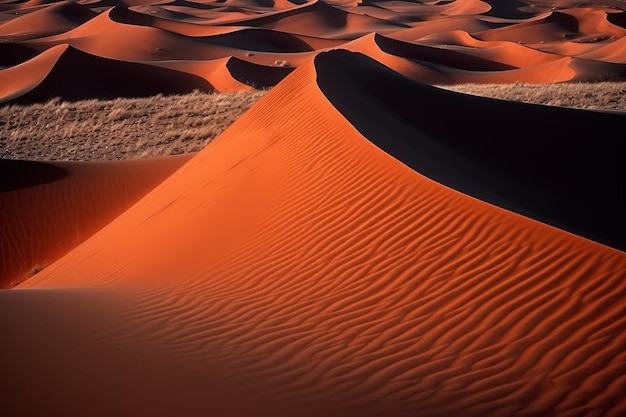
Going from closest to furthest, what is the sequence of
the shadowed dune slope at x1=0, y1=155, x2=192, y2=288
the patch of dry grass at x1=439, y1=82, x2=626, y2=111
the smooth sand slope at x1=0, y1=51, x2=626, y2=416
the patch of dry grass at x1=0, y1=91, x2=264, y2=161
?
the smooth sand slope at x1=0, y1=51, x2=626, y2=416 < the shadowed dune slope at x1=0, y1=155, x2=192, y2=288 < the patch of dry grass at x1=0, y1=91, x2=264, y2=161 < the patch of dry grass at x1=439, y1=82, x2=626, y2=111

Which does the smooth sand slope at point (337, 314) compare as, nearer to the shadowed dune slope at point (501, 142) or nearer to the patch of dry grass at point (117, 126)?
the shadowed dune slope at point (501, 142)

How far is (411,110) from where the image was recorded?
11586 millimetres

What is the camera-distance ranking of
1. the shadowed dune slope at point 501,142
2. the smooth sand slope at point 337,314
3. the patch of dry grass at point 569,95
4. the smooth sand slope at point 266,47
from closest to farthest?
the smooth sand slope at point 337,314 → the shadowed dune slope at point 501,142 → the patch of dry grass at point 569,95 → the smooth sand slope at point 266,47

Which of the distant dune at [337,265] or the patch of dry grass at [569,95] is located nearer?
the distant dune at [337,265]

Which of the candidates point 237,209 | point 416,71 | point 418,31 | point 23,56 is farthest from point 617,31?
point 237,209

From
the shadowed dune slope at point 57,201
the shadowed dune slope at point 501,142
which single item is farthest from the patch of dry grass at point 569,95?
the shadowed dune slope at point 57,201

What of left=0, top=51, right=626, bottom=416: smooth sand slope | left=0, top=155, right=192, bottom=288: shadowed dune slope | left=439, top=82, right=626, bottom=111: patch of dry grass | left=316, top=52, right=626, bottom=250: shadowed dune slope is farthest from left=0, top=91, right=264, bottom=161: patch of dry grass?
left=0, top=51, right=626, bottom=416: smooth sand slope

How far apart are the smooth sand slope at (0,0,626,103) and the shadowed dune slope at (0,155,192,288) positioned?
4595 millimetres

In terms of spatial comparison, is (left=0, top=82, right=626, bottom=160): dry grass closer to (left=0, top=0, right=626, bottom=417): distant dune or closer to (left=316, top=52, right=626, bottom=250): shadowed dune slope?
(left=0, top=0, right=626, bottom=417): distant dune

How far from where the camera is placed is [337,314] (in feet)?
15.7

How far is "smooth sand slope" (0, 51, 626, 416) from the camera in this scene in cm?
354

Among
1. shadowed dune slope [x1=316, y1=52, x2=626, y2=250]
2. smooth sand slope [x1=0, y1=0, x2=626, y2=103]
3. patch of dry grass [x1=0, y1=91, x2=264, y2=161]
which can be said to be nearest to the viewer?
shadowed dune slope [x1=316, y1=52, x2=626, y2=250]

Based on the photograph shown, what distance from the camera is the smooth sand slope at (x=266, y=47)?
2777 centimetres

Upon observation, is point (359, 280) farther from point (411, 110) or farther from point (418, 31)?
point (418, 31)
